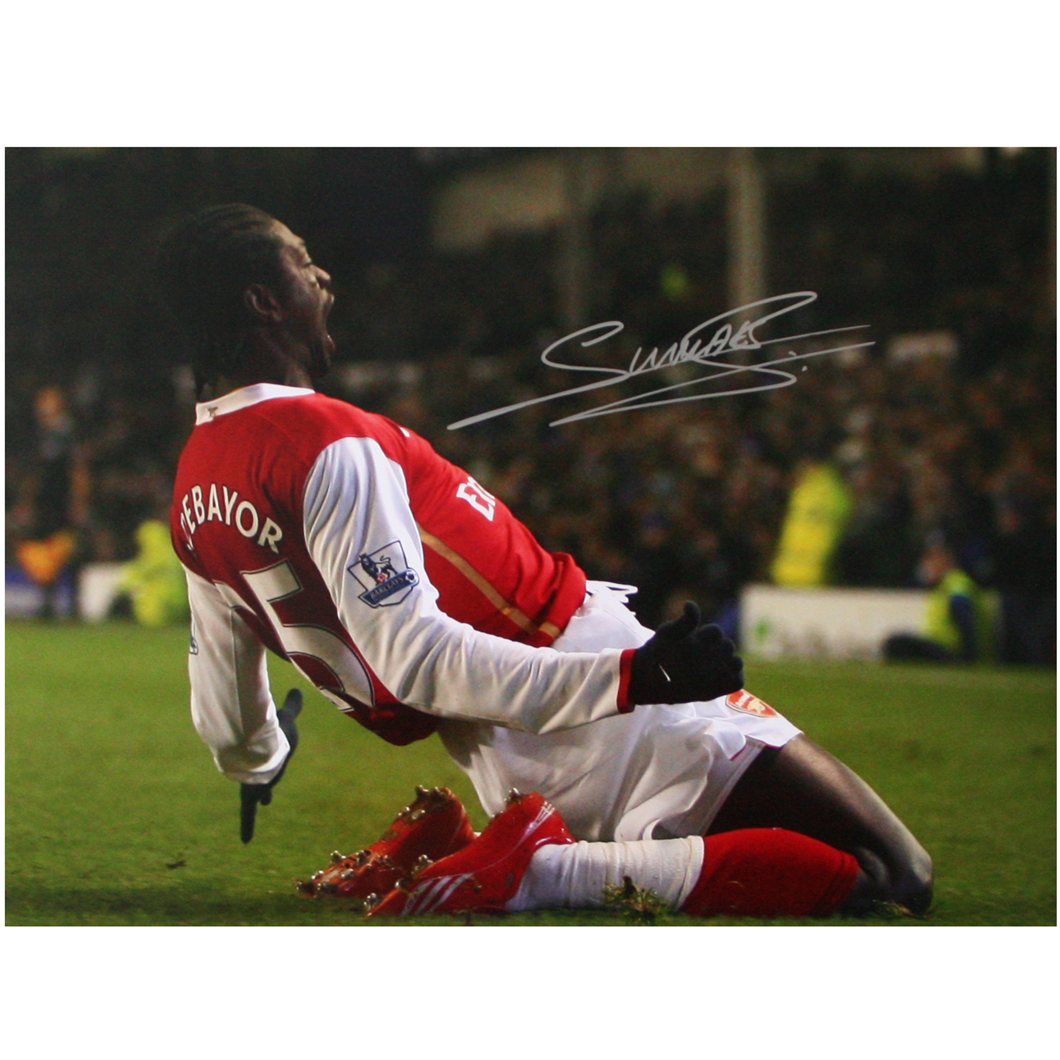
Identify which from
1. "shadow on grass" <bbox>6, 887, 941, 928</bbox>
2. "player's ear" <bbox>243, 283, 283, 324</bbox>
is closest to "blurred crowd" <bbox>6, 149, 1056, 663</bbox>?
"player's ear" <bbox>243, 283, 283, 324</bbox>

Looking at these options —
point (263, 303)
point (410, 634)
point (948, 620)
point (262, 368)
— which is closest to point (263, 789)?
point (410, 634)

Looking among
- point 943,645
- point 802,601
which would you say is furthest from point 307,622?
point 943,645

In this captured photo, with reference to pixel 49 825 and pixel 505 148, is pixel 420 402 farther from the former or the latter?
pixel 49 825

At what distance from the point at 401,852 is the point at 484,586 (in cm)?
60

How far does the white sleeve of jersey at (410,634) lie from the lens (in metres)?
2.02

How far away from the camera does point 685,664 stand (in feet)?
6.41

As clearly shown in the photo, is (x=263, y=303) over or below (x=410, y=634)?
over

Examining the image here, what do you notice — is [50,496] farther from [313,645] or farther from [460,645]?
[460,645]

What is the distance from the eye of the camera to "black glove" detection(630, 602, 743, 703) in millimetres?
1951

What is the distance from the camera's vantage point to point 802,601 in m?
4.43

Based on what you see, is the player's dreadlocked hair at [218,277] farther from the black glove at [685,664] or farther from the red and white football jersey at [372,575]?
the black glove at [685,664]

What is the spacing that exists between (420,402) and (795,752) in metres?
1.15

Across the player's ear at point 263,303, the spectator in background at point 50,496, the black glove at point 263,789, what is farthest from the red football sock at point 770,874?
the spectator in background at point 50,496
